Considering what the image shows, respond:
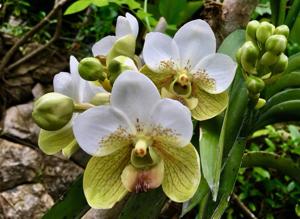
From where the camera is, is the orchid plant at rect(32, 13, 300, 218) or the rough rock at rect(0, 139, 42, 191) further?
the rough rock at rect(0, 139, 42, 191)

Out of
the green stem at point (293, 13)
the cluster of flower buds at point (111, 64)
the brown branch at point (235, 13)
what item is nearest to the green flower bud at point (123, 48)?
the cluster of flower buds at point (111, 64)

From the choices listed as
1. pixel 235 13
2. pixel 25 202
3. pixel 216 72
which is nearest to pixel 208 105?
pixel 216 72

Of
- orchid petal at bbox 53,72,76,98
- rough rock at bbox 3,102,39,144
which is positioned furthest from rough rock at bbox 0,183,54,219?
orchid petal at bbox 53,72,76,98

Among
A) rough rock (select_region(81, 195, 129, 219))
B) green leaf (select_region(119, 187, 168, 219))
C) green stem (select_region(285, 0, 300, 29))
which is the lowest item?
rough rock (select_region(81, 195, 129, 219))

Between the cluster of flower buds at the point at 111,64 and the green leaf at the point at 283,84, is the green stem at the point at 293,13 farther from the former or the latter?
the cluster of flower buds at the point at 111,64

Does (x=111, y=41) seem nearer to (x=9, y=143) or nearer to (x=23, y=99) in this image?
(x=9, y=143)

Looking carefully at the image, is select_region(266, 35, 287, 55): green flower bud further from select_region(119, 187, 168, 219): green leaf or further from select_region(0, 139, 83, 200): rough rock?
select_region(0, 139, 83, 200): rough rock
